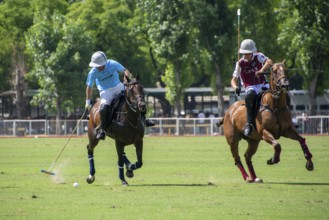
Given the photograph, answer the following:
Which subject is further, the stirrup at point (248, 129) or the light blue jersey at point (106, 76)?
the light blue jersey at point (106, 76)

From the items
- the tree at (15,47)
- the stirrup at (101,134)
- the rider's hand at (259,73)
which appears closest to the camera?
the rider's hand at (259,73)

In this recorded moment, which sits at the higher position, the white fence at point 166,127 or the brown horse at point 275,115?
the brown horse at point 275,115

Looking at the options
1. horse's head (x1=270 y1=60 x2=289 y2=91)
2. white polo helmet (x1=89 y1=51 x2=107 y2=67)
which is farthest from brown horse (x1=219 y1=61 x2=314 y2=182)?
white polo helmet (x1=89 y1=51 x2=107 y2=67)

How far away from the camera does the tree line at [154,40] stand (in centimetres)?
5925

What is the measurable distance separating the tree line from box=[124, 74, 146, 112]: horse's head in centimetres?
3912

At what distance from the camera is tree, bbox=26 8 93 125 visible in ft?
211

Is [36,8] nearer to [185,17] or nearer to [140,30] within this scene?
[140,30]

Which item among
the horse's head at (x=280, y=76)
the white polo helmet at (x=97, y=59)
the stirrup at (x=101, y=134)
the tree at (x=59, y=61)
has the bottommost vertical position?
the stirrup at (x=101, y=134)

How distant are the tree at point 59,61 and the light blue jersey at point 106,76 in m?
44.3

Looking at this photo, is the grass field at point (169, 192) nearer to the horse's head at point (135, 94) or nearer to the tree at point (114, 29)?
the horse's head at point (135, 94)

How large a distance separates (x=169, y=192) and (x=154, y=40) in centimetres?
4608

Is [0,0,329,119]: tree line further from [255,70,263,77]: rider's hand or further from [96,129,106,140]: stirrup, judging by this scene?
[96,129,106,140]: stirrup

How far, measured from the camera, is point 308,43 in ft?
187

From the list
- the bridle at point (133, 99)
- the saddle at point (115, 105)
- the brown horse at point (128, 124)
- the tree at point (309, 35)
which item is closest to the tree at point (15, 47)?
the tree at point (309, 35)
